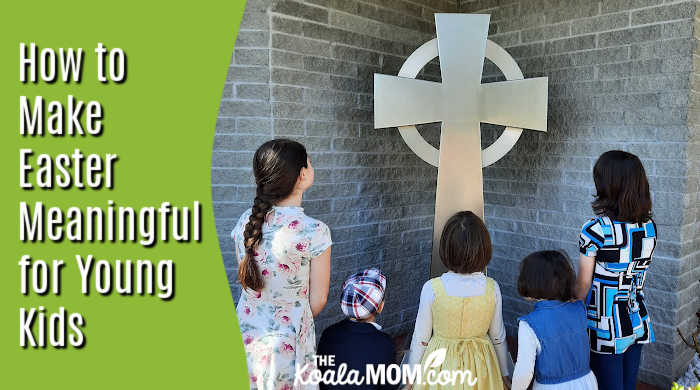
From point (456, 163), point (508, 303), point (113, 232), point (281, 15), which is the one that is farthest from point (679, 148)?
point (113, 232)

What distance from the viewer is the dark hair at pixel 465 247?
2.14 metres

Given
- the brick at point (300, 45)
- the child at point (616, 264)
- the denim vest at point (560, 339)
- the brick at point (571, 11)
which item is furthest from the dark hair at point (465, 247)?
the brick at point (571, 11)

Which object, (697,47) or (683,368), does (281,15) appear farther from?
(683,368)

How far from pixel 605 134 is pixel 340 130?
1.57 meters

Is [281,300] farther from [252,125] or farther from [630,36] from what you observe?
[630,36]

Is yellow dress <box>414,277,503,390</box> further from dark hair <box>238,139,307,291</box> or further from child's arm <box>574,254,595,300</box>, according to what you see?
dark hair <box>238,139,307,291</box>

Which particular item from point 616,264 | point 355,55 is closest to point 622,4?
point 355,55

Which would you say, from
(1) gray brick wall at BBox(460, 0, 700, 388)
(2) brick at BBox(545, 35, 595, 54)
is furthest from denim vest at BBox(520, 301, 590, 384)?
(2) brick at BBox(545, 35, 595, 54)

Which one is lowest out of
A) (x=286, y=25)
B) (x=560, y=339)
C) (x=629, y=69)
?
(x=560, y=339)

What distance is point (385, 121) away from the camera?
9.14ft

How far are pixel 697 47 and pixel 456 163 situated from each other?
1403 mm

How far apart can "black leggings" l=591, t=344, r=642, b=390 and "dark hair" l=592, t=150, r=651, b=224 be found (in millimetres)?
565

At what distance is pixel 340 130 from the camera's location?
3270mm

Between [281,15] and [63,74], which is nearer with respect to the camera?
[63,74]
